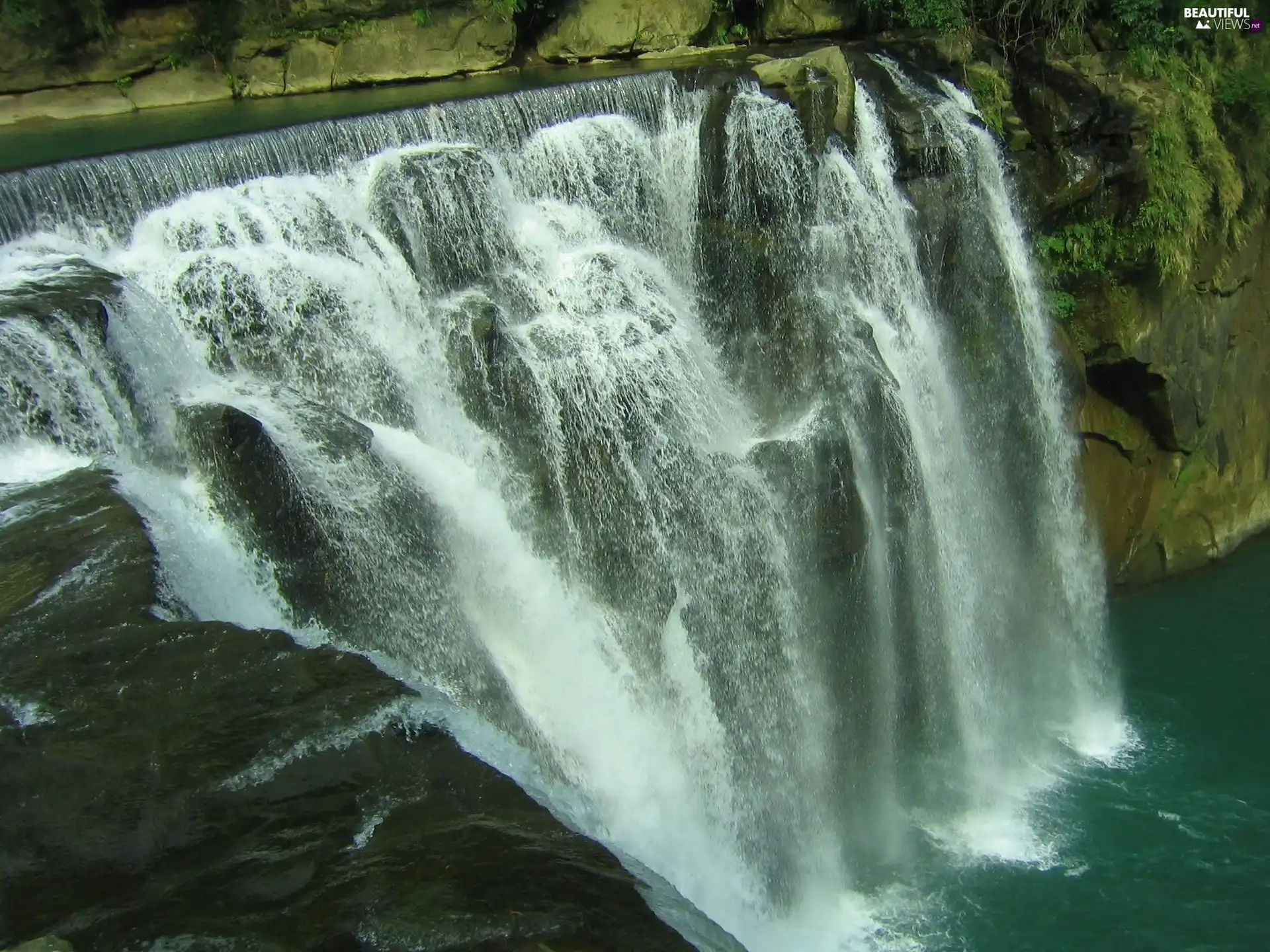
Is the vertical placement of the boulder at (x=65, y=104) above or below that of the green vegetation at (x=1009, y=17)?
above

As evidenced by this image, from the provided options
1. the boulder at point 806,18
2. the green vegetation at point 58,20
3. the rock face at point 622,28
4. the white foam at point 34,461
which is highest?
the green vegetation at point 58,20

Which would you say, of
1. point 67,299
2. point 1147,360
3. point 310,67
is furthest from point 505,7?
point 67,299

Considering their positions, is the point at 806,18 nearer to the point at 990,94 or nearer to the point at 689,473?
the point at 990,94

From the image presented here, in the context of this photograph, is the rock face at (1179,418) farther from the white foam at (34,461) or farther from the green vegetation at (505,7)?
the white foam at (34,461)

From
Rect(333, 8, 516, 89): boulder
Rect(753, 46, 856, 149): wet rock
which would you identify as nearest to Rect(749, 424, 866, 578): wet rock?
Rect(753, 46, 856, 149): wet rock

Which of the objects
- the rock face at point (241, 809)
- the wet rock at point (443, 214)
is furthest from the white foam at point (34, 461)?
the wet rock at point (443, 214)

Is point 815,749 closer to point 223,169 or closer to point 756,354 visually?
point 756,354

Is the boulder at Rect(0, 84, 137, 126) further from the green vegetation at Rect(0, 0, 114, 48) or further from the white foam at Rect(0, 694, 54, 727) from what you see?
the white foam at Rect(0, 694, 54, 727)
